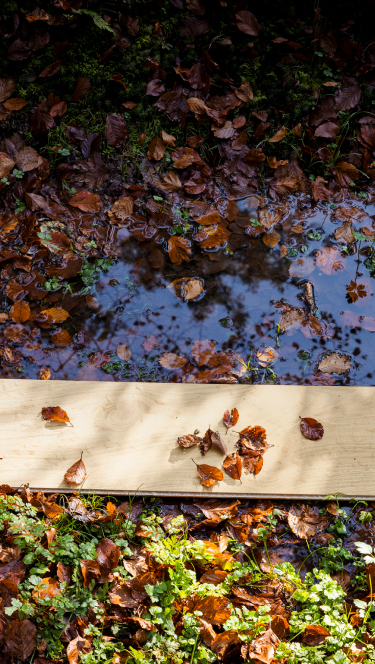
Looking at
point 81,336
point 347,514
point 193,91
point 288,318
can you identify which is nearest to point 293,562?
point 347,514

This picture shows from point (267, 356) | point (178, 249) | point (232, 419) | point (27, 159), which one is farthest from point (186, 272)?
point (27, 159)

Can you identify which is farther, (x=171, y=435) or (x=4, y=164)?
(x=4, y=164)

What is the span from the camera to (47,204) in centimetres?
250

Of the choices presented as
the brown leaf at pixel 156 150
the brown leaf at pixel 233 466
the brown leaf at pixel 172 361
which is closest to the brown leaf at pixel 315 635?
the brown leaf at pixel 233 466

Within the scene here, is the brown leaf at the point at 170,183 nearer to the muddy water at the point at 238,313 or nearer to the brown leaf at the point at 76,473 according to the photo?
the muddy water at the point at 238,313

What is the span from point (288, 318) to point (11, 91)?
7.50 ft

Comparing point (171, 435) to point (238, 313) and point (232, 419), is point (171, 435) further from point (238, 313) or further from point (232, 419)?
point (238, 313)

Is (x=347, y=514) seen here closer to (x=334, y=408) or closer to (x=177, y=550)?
(x=334, y=408)

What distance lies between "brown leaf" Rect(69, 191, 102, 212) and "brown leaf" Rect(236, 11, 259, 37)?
155cm

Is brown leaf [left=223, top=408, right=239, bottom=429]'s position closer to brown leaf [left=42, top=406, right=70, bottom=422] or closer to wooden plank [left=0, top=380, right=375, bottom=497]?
wooden plank [left=0, top=380, right=375, bottom=497]

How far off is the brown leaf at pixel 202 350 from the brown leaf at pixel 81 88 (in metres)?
1.81

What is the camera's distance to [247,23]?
2.78 m

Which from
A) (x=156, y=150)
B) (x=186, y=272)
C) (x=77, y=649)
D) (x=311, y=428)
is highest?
(x=156, y=150)

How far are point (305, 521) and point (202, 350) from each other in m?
0.99
